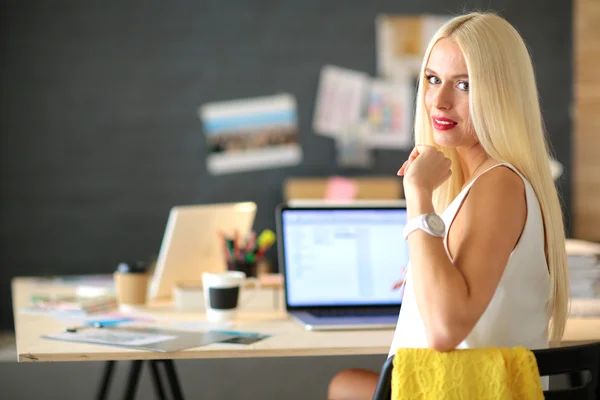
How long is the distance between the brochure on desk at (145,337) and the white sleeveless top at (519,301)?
20.2 inches

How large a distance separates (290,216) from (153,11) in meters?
2.32

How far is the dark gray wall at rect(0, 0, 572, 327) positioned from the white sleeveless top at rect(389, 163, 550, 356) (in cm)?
277

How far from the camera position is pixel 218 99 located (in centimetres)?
405

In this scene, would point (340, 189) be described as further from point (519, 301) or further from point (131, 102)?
point (519, 301)

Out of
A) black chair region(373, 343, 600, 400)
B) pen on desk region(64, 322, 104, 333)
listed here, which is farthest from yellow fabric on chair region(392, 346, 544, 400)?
pen on desk region(64, 322, 104, 333)

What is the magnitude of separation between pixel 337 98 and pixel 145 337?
8.73 ft

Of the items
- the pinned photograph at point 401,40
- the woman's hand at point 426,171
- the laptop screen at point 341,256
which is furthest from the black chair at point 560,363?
the pinned photograph at point 401,40

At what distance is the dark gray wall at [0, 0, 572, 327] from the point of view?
393cm

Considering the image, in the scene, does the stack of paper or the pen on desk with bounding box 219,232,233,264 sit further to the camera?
the pen on desk with bounding box 219,232,233,264

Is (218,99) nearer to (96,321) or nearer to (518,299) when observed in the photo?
(96,321)

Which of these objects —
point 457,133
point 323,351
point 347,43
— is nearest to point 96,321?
point 323,351

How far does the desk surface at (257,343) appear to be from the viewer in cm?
153

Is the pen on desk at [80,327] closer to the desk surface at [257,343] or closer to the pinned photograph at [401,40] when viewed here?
the desk surface at [257,343]

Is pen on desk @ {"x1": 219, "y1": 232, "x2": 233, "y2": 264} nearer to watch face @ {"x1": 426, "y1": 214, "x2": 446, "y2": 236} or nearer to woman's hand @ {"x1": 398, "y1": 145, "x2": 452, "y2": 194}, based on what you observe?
woman's hand @ {"x1": 398, "y1": 145, "x2": 452, "y2": 194}
